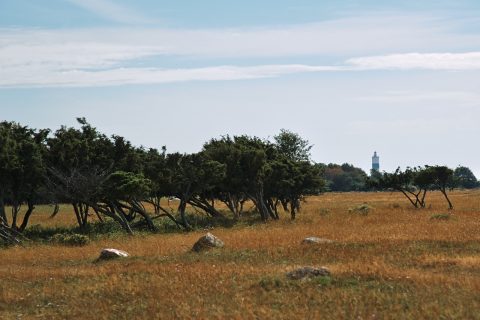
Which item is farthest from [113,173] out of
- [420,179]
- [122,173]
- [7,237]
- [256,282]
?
[420,179]

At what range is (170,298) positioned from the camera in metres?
16.4

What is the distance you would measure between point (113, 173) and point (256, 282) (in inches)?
996

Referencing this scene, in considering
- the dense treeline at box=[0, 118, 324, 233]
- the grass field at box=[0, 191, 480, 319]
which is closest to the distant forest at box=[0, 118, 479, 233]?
the dense treeline at box=[0, 118, 324, 233]

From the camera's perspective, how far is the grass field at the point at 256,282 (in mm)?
14539

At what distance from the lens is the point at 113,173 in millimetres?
41375

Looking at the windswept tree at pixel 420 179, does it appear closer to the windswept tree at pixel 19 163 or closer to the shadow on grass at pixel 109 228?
the shadow on grass at pixel 109 228

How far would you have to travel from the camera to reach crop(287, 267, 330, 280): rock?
1853cm

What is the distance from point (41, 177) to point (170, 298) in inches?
1146

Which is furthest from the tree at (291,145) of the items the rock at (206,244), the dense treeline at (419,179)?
the rock at (206,244)

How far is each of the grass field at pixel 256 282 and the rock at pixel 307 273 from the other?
0.29 m

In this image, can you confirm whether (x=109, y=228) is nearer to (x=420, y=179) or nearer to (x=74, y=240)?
(x=74, y=240)

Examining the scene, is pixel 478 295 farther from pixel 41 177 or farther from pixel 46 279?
pixel 41 177

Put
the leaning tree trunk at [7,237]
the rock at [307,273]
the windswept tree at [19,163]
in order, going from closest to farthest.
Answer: the rock at [307,273] < the leaning tree trunk at [7,237] < the windswept tree at [19,163]

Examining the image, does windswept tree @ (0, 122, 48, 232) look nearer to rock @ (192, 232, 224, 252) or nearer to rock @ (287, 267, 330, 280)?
rock @ (192, 232, 224, 252)
